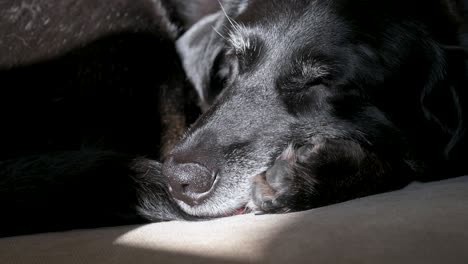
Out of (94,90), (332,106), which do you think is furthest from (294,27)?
(94,90)

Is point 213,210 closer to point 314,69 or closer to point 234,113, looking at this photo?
point 234,113

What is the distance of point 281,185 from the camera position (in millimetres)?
1434

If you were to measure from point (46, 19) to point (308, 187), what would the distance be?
3.72ft

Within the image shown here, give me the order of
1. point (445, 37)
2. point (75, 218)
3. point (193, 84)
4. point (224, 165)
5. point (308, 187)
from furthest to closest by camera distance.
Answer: point (193, 84) < point (445, 37) < point (224, 165) < point (308, 187) < point (75, 218)

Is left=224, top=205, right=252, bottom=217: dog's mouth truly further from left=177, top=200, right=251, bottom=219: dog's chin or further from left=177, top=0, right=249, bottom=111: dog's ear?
left=177, top=0, right=249, bottom=111: dog's ear

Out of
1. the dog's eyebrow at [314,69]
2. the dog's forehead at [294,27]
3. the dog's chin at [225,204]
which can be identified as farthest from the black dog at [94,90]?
the dog's eyebrow at [314,69]

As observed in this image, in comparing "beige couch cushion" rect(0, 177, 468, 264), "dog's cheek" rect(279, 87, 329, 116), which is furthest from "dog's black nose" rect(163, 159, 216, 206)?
"dog's cheek" rect(279, 87, 329, 116)

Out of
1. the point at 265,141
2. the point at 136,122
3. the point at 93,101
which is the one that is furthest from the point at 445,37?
the point at 93,101

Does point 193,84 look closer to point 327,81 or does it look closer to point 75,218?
point 327,81

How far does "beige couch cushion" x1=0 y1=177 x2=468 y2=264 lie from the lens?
0.96m

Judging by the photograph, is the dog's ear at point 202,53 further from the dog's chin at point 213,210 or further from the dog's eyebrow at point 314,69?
the dog's chin at point 213,210

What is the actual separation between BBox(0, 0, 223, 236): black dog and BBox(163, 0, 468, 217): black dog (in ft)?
0.75

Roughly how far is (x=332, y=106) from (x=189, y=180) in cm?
51

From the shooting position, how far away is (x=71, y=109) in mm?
1841
